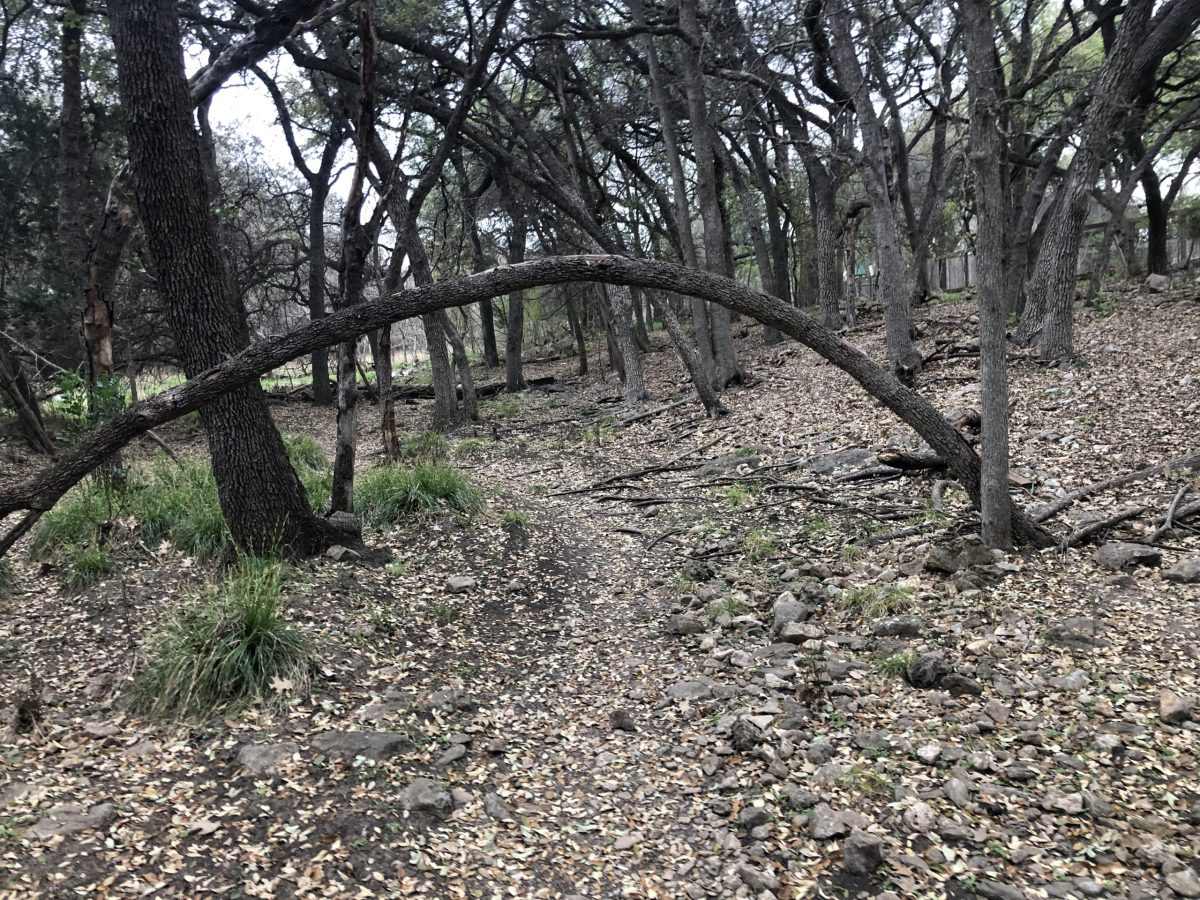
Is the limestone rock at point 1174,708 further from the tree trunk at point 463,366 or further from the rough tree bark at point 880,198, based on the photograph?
the tree trunk at point 463,366

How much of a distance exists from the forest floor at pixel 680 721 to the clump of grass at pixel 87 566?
127 millimetres

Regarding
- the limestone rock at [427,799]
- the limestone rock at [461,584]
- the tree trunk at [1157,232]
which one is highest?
the tree trunk at [1157,232]

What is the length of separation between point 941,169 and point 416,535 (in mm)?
13210

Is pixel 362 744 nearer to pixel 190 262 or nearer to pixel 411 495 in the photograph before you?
pixel 190 262

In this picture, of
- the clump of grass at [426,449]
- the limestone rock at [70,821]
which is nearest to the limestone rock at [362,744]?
the limestone rock at [70,821]

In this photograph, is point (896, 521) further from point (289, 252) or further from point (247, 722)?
point (289, 252)

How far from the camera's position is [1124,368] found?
7984mm

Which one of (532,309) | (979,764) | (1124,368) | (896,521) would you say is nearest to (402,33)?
Answer: (896,521)

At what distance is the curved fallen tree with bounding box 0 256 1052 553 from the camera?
3.81m

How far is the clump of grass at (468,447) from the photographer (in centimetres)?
1117

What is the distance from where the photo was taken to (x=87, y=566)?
203 inches

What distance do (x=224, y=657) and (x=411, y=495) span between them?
125 inches

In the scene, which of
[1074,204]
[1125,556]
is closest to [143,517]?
[1125,556]

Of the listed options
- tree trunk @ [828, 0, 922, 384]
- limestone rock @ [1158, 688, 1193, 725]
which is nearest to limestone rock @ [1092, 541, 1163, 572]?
limestone rock @ [1158, 688, 1193, 725]
